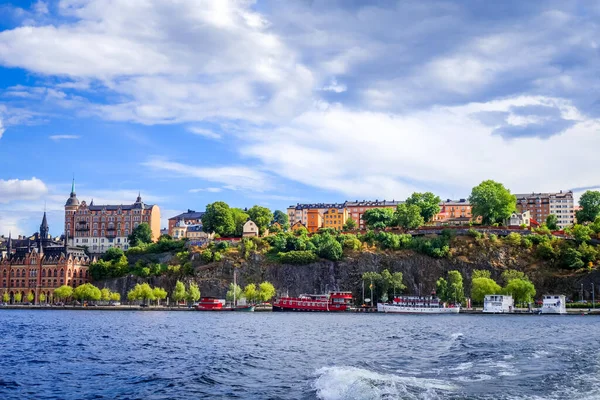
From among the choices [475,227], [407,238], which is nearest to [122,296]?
[407,238]

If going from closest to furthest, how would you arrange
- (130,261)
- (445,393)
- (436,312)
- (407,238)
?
1. (445,393)
2. (436,312)
3. (407,238)
4. (130,261)

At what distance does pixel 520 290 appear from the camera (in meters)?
131

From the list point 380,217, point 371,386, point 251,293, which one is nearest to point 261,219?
point 380,217

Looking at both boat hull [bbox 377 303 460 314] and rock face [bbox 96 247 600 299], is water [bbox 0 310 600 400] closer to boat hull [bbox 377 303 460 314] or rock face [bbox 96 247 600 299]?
boat hull [bbox 377 303 460 314]

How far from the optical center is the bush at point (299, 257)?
6383 inches

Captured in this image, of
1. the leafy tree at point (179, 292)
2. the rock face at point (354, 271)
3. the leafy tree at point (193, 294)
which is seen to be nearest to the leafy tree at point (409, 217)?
the rock face at point (354, 271)

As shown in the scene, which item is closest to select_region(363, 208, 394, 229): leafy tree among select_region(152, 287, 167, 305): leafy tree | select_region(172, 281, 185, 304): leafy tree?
select_region(172, 281, 185, 304): leafy tree

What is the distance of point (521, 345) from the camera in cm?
5728

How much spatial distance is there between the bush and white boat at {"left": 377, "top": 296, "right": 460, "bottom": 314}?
26154mm

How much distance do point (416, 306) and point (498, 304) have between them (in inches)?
687

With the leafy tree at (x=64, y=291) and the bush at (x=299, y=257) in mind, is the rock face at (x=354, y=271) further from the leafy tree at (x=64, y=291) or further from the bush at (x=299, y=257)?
the leafy tree at (x=64, y=291)

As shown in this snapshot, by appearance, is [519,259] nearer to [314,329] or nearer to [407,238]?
[407,238]

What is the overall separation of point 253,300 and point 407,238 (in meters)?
43.1

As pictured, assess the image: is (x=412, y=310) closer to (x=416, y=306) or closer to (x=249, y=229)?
(x=416, y=306)
